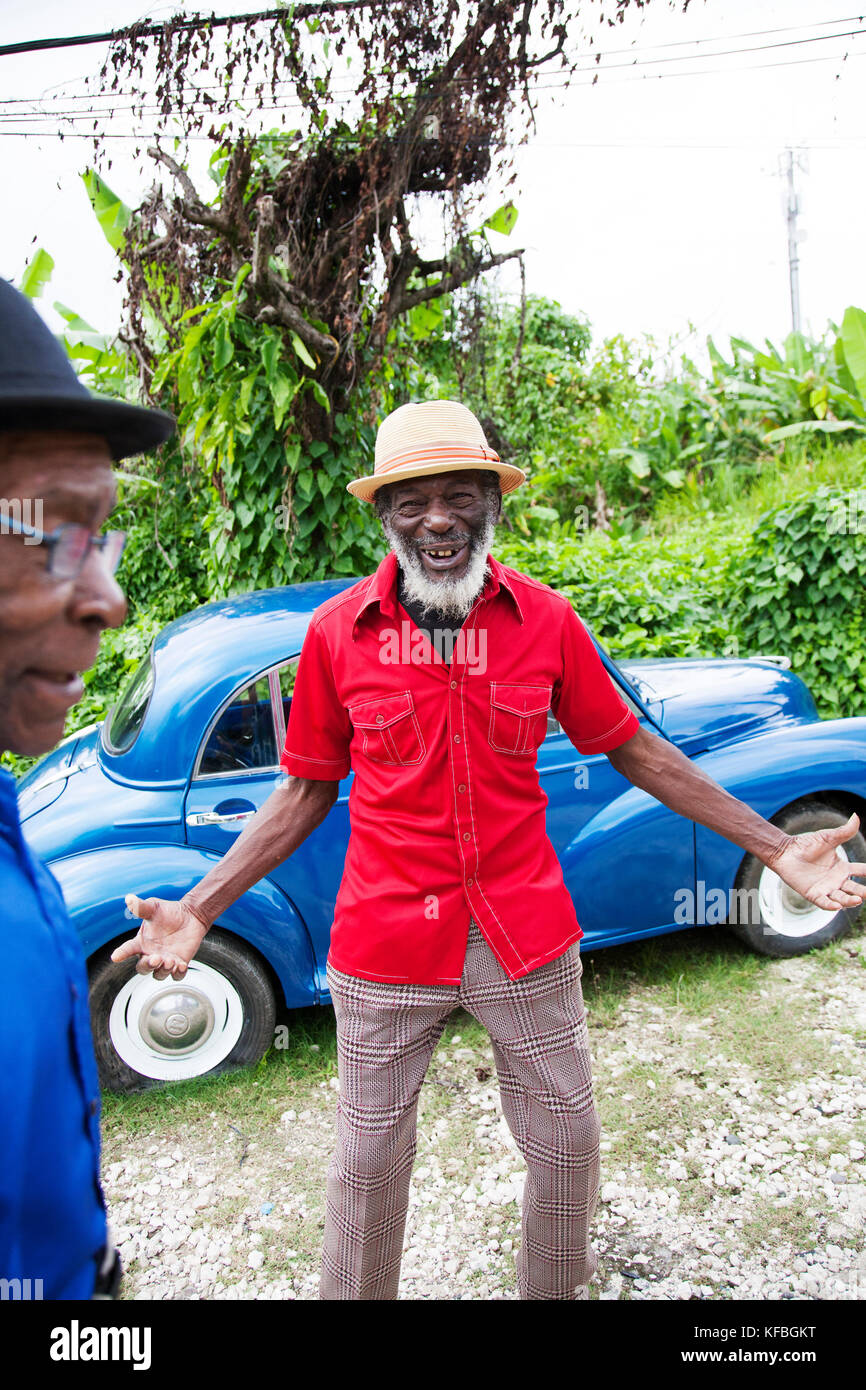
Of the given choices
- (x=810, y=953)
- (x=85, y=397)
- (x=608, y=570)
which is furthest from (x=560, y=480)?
(x=85, y=397)

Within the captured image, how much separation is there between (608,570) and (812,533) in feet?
4.61

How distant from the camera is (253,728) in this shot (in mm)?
3572

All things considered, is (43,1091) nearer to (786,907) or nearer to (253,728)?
(253,728)

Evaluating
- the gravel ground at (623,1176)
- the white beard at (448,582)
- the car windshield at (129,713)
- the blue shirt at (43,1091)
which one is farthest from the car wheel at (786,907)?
the blue shirt at (43,1091)

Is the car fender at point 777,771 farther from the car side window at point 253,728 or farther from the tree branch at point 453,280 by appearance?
the tree branch at point 453,280

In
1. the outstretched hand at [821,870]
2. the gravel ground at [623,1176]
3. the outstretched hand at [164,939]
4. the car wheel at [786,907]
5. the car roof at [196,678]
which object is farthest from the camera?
the car wheel at [786,907]

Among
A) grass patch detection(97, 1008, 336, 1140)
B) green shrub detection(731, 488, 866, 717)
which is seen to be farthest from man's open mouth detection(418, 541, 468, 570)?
green shrub detection(731, 488, 866, 717)

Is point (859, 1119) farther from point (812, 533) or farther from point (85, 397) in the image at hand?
point (812, 533)

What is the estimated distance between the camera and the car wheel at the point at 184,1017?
133 inches

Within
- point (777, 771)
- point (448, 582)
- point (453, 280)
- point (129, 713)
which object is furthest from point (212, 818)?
point (453, 280)

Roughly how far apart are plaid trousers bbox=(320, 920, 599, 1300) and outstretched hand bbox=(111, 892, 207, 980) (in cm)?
35

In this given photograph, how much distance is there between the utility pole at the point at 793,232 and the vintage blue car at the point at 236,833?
976 inches

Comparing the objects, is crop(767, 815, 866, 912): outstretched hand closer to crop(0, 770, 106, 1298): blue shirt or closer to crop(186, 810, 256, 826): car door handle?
crop(0, 770, 106, 1298): blue shirt

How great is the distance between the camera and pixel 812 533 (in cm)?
600
